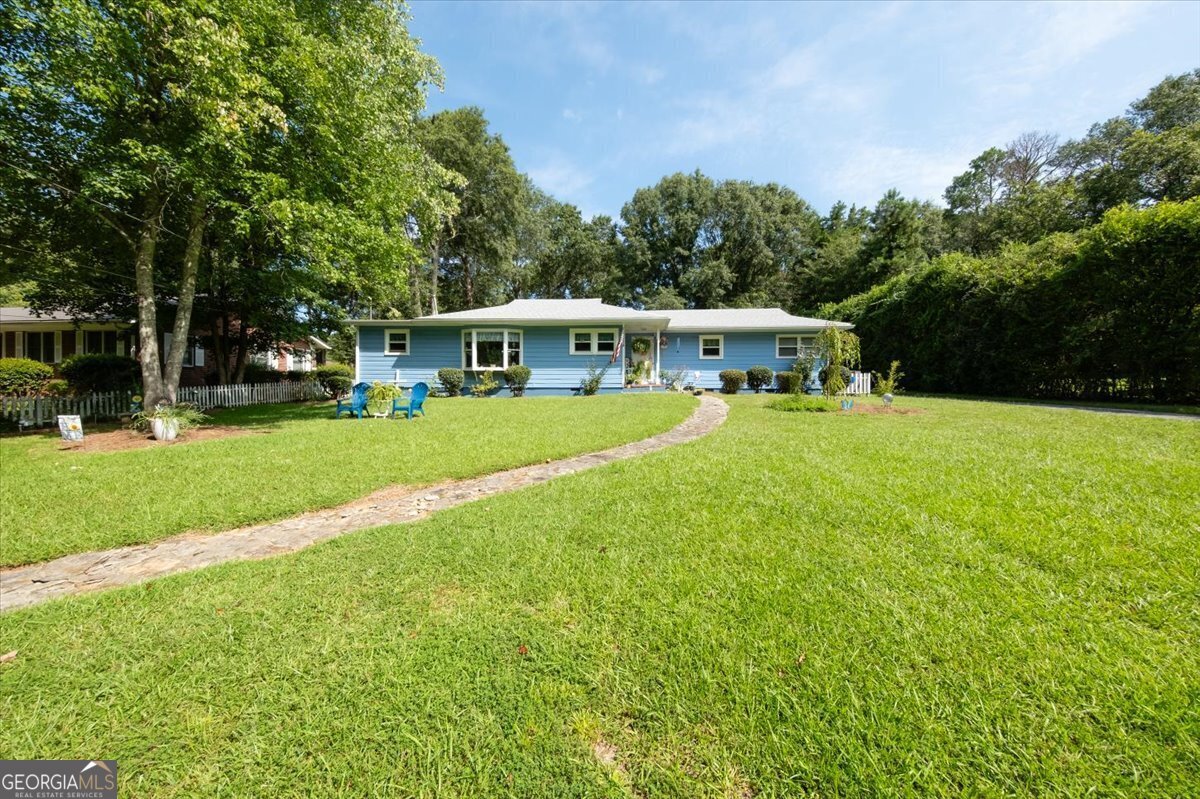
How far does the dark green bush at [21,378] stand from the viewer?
38.1 feet

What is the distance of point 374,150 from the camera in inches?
405

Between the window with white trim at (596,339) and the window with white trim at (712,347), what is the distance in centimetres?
422

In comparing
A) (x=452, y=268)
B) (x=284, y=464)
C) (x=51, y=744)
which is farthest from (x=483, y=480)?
(x=452, y=268)

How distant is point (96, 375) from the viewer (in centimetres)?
1300

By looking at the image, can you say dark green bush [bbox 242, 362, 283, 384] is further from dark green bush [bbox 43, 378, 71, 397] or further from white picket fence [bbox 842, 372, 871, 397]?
white picket fence [bbox 842, 372, 871, 397]

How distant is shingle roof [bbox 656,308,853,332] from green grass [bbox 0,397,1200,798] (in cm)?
1356

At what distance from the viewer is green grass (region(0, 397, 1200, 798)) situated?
5.08 ft

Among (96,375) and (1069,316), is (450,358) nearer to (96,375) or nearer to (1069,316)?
(96,375)

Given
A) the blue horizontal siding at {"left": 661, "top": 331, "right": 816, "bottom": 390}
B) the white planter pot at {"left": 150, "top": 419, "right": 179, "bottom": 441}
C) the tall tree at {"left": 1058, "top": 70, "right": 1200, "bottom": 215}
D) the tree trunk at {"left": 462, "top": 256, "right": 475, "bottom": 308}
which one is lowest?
the white planter pot at {"left": 150, "top": 419, "right": 179, "bottom": 441}

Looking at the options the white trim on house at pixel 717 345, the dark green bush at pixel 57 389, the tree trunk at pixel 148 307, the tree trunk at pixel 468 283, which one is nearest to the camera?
the tree trunk at pixel 148 307

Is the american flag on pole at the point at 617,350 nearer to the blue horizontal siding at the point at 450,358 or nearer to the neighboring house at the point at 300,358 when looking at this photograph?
the blue horizontal siding at the point at 450,358

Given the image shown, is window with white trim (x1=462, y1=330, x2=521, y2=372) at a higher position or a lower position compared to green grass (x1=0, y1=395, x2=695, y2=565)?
higher

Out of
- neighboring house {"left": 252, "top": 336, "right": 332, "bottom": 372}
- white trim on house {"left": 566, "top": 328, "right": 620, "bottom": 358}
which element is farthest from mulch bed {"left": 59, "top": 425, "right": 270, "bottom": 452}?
neighboring house {"left": 252, "top": 336, "right": 332, "bottom": 372}

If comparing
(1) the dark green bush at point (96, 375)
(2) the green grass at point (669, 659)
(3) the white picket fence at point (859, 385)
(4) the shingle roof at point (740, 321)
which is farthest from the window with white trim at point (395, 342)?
(3) the white picket fence at point (859, 385)
